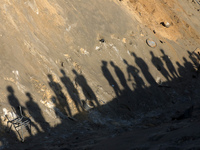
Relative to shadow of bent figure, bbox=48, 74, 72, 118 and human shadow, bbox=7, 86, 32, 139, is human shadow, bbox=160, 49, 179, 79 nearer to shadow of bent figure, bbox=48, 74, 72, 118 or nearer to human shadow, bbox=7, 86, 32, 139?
shadow of bent figure, bbox=48, 74, 72, 118

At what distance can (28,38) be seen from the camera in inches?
419

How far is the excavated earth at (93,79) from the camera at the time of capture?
8.41 metres

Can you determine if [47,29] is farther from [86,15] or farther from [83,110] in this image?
[83,110]

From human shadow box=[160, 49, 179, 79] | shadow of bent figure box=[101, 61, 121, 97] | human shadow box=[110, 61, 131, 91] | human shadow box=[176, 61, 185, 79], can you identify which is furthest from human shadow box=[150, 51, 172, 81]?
shadow of bent figure box=[101, 61, 121, 97]

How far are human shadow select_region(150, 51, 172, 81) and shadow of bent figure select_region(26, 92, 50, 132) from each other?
7.15m

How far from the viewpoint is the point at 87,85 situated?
11.1 meters

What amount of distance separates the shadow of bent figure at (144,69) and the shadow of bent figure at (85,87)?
3437 millimetres

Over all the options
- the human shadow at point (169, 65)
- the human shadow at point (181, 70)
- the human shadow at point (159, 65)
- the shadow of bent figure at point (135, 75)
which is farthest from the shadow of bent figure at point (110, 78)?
the human shadow at point (181, 70)

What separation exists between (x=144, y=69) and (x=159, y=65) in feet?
4.01

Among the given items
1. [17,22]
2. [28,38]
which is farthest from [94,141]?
[17,22]

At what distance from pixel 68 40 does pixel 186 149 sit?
7719 mm

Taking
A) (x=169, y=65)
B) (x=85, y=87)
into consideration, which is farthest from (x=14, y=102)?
(x=169, y=65)

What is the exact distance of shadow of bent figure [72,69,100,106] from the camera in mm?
10844

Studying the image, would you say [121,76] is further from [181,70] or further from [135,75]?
[181,70]
